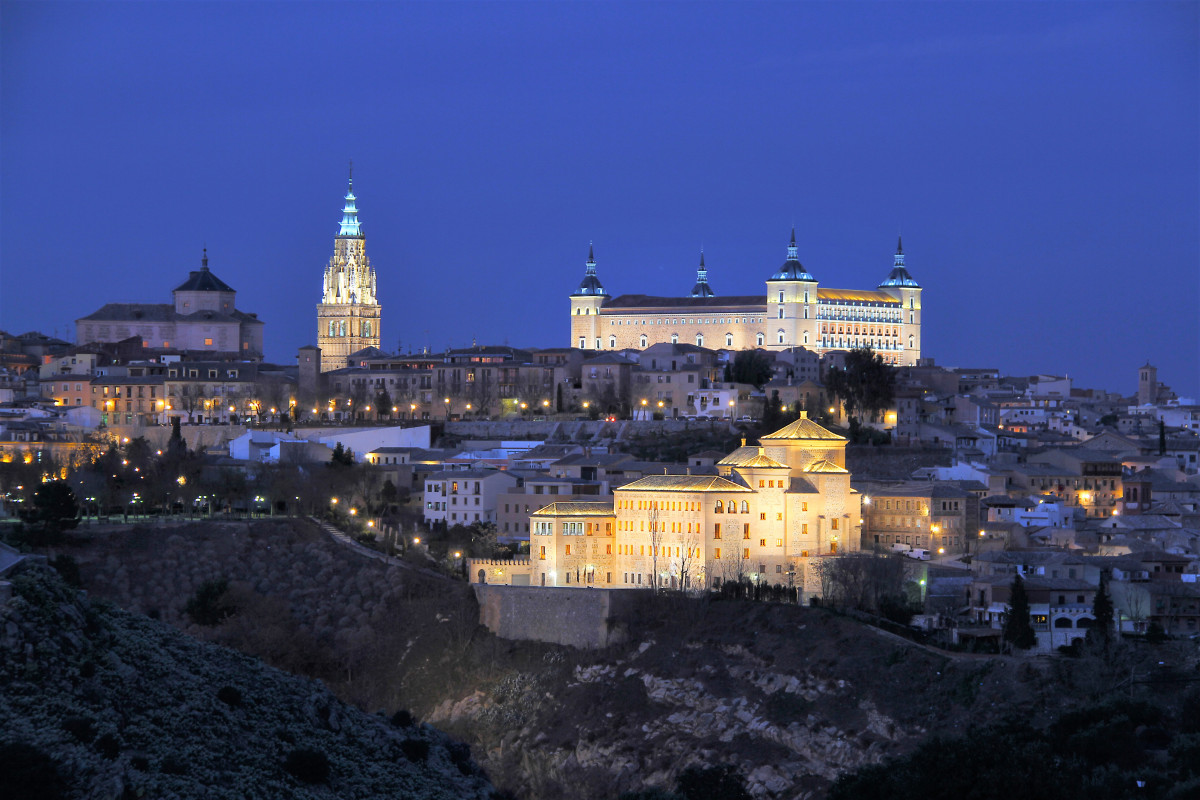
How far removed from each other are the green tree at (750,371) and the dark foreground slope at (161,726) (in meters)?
43.7

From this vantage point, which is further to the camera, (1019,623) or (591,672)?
(591,672)

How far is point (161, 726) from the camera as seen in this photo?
70.8ft

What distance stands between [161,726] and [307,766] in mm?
1749

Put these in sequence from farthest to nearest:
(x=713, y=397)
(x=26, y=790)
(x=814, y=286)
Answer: (x=814, y=286) → (x=713, y=397) → (x=26, y=790)

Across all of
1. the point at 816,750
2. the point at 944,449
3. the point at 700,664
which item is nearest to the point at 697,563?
the point at 700,664

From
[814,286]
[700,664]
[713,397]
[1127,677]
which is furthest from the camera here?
[814,286]


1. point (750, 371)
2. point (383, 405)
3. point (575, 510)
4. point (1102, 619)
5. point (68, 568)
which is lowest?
point (1102, 619)

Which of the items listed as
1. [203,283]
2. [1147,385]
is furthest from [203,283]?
[1147,385]

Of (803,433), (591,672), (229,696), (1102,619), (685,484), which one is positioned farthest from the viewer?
(803,433)

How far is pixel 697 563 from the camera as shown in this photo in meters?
41.7

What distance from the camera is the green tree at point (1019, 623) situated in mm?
36438

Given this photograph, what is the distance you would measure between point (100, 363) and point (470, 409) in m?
15.7

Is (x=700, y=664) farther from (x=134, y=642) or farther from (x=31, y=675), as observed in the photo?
(x=31, y=675)

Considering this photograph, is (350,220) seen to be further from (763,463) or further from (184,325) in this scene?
(763,463)
